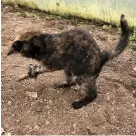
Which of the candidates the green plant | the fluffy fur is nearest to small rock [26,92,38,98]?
the fluffy fur

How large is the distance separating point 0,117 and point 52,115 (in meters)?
0.62

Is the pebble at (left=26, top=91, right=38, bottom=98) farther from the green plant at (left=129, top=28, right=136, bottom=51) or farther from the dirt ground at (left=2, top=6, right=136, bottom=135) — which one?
the green plant at (left=129, top=28, right=136, bottom=51)

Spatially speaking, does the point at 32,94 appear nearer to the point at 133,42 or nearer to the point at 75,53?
the point at 75,53

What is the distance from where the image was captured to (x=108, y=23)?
7730mm

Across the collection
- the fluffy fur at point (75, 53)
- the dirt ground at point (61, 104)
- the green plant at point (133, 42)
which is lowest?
the dirt ground at point (61, 104)

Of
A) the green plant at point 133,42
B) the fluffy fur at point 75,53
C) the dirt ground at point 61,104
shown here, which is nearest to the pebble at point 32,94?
the dirt ground at point 61,104

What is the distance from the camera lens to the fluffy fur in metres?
5.25

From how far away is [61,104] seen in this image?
18.3 feet

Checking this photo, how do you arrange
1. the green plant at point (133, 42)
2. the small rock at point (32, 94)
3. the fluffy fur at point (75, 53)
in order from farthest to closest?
the green plant at point (133, 42), the small rock at point (32, 94), the fluffy fur at point (75, 53)

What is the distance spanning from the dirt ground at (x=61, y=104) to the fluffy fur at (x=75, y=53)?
0.21 meters

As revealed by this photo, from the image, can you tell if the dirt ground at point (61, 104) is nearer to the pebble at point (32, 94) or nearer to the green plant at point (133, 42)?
the pebble at point (32, 94)

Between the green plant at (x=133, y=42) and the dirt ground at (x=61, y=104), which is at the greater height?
the green plant at (x=133, y=42)

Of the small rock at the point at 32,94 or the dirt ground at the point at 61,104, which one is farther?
the small rock at the point at 32,94

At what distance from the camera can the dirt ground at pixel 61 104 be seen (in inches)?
208
